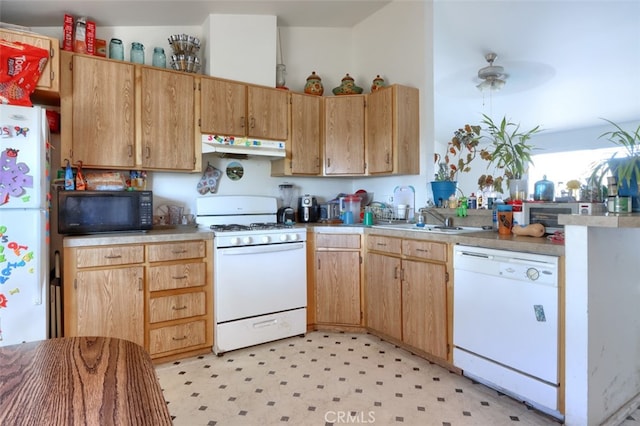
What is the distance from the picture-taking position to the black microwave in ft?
7.66

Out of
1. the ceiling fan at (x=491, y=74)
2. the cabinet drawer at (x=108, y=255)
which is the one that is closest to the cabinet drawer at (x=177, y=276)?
the cabinet drawer at (x=108, y=255)

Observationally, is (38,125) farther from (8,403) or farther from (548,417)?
(548,417)

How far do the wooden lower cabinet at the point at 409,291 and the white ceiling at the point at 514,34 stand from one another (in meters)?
2.31

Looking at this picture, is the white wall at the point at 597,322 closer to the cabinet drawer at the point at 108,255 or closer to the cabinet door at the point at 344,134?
the cabinet door at the point at 344,134

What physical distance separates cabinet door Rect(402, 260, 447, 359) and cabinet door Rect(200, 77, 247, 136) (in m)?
1.82

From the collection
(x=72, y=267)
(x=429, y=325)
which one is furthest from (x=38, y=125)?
(x=429, y=325)

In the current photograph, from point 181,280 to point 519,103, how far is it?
571 cm

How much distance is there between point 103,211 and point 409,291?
223 centimetres

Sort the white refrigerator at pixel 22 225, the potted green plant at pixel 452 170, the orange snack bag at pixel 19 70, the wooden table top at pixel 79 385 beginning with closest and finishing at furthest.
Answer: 1. the wooden table top at pixel 79 385
2. the white refrigerator at pixel 22 225
3. the orange snack bag at pixel 19 70
4. the potted green plant at pixel 452 170

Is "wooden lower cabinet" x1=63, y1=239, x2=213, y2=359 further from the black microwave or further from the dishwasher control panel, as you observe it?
the dishwasher control panel

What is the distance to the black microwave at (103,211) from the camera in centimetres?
234

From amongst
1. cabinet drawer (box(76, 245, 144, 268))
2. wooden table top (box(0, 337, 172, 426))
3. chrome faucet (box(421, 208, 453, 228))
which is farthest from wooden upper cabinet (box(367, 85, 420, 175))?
wooden table top (box(0, 337, 172, 426))

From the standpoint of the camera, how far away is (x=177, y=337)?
256 centimetres

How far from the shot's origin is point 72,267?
7.39 feet
